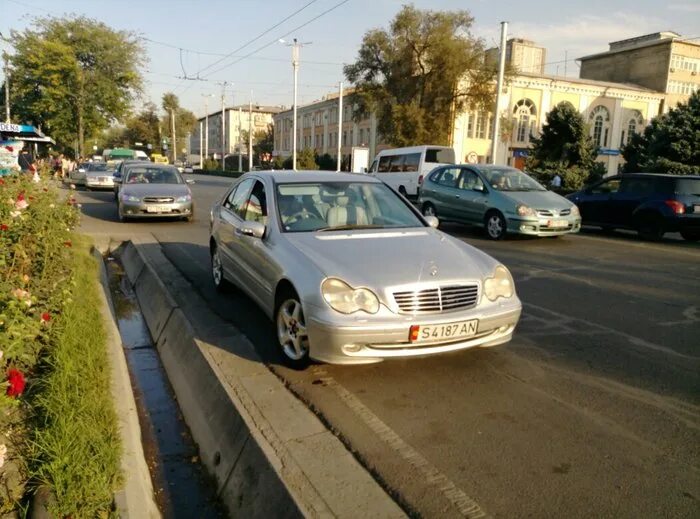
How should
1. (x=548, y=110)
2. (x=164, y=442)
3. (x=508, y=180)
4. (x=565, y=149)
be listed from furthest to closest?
(x=548, y=110)
(x=565, y=149)
(x=508, y=180)
(x=164, y=442)

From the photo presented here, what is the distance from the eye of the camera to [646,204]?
40.8ft

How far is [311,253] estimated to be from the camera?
4.36m

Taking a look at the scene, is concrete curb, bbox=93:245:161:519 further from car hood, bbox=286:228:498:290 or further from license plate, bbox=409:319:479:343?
license plate, bbox=409:319:479:343

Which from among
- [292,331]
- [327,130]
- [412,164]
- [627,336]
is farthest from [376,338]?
[327,130]

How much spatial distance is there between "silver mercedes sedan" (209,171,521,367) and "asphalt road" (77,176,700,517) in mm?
351

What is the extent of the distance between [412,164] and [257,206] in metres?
18.4

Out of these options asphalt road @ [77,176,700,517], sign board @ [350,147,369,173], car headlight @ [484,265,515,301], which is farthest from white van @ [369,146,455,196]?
car headlight @ [484,265,515,301]

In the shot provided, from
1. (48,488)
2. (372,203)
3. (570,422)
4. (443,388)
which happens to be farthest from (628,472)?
A: (372,203)

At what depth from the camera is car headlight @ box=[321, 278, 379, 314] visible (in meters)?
3.86

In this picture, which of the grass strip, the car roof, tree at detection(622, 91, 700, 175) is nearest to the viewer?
the grass strip

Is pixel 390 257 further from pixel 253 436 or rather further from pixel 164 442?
pixel 164 442

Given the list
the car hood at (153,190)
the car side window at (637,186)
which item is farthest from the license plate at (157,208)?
the car side window at (637,186)

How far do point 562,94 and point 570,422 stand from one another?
2237 inches

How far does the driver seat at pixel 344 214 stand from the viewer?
17.0ft
